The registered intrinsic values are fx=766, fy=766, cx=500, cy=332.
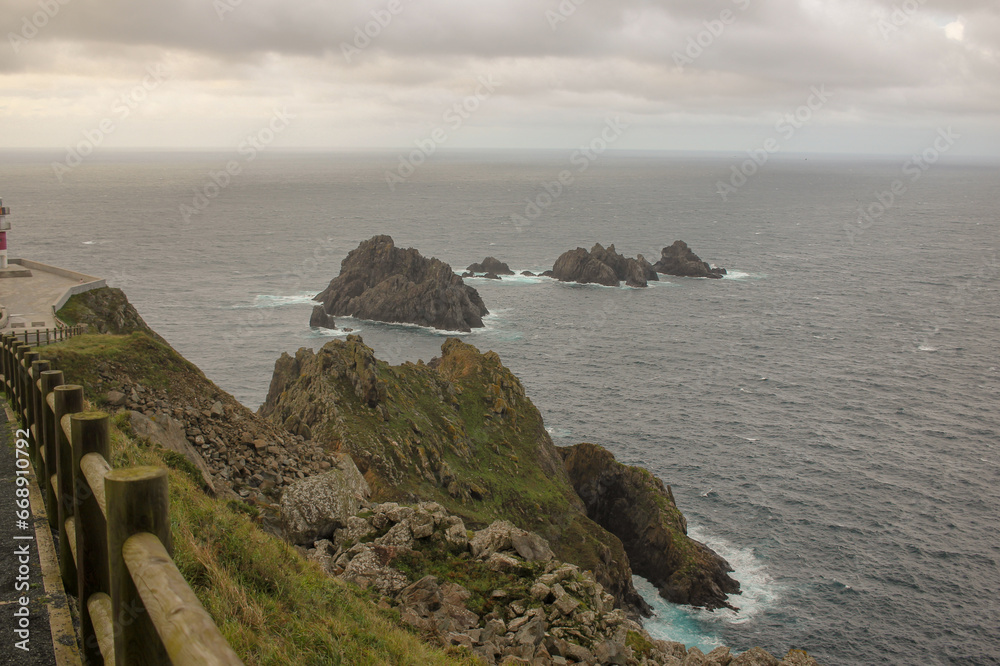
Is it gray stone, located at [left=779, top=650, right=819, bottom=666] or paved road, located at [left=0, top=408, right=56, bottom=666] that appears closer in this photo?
paved road, located at [left=0, top=408, right=56, bottom=666]

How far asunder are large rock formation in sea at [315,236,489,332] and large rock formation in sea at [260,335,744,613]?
5098 cm

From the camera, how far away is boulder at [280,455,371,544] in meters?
21.8

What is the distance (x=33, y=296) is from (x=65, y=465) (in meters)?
48.0

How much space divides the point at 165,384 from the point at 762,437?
186ft

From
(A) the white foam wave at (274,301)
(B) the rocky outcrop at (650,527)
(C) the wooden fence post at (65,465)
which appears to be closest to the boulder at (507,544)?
(C) the wooden fence post at (65,465)

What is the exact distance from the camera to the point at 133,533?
12.1 feet

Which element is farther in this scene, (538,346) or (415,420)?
(538,346)

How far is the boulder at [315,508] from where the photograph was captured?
21812 mm

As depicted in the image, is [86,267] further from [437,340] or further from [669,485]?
[669,485]

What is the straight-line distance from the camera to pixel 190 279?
13288 centimetres

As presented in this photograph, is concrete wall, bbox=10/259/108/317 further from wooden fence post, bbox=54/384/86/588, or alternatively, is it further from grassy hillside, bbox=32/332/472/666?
wooden fence post, bbox=54/384/86/588

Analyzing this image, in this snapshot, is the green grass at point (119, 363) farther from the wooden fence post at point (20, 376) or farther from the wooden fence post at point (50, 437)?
the wooden fence post at point (50, 437)

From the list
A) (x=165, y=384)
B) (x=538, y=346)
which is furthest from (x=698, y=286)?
(x=165, y=384)

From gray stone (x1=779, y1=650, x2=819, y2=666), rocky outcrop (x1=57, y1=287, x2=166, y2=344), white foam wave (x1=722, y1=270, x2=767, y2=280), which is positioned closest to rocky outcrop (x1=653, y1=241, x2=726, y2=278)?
white foam wave (x1=722, y1=270, x2=767, y2=280)
